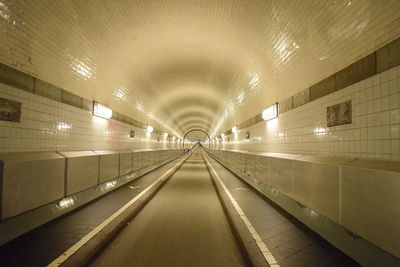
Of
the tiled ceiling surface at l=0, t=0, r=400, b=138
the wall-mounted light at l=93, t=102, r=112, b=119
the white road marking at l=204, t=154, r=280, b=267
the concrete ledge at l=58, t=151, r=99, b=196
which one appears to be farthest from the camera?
the wall-mounted light at l=93, t=102, r=112, b=119

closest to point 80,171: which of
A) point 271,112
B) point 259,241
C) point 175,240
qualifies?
point 175,240

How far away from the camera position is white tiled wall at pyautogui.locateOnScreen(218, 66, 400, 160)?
3.23 m

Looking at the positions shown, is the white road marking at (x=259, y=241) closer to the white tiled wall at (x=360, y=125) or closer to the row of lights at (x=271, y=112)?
the white tiled wall at (x=360, y=125)

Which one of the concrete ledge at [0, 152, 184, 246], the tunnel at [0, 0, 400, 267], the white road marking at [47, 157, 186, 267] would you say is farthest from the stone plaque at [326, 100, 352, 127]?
the concrete ledge at [0, 152, 184, 246]

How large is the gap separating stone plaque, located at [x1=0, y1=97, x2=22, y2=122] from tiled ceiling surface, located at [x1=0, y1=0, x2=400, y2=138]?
71 centimetres

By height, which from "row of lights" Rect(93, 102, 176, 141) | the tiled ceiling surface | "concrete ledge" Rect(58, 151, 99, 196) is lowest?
"concrete ledge" Rect(58, 151, 99, 196)

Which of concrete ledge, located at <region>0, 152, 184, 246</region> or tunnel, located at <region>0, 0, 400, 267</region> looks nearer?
tunnel, located at <region>0, 0, 400, 267</region>

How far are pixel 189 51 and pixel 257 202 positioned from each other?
19.6 ft

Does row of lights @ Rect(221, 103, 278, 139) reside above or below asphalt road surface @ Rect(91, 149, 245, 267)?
above

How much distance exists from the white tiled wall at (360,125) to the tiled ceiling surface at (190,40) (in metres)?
0.57

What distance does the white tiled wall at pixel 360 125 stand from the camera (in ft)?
10.6

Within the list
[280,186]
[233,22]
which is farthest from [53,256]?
[233,22]

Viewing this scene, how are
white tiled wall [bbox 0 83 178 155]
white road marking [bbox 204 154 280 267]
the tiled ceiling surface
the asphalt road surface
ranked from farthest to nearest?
white tiled wall [bbox 0 83 178 155], the tiled ceiling surface, the asphalt road surface, white road marking [bbox 204 154 280 267]

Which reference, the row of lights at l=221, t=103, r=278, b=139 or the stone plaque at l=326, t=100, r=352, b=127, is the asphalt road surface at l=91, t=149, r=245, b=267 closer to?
the stone plaque at l=326, t=100, r=352, b=127
